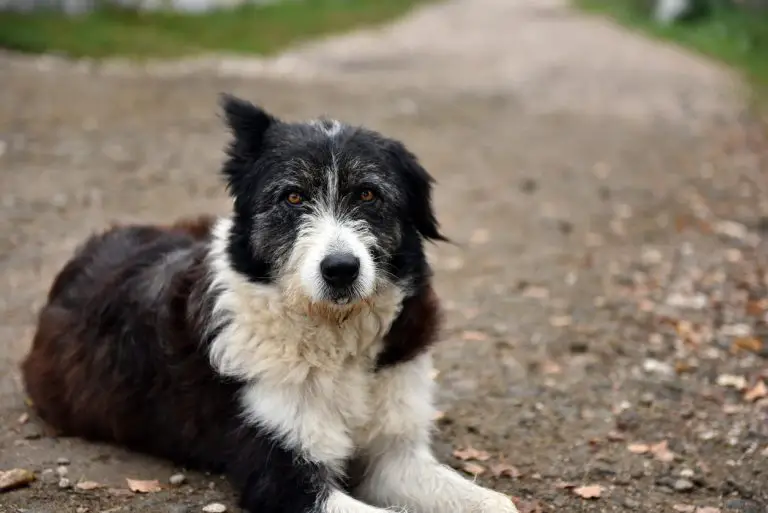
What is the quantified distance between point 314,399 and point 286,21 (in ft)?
80.5

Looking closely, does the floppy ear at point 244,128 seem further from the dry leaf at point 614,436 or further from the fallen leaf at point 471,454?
the dry leaf at point 614,436

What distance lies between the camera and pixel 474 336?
680cm

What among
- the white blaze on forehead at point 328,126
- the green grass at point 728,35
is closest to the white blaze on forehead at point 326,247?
the white blaze on forehead at point 328,126

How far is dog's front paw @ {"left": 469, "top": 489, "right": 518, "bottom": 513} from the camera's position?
4.06 m

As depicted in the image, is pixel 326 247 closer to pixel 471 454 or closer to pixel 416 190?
pixel 416 190

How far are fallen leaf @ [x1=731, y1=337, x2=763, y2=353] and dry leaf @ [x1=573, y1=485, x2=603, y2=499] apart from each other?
8.18ft

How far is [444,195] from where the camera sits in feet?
35.6

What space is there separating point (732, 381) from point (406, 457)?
109 inches

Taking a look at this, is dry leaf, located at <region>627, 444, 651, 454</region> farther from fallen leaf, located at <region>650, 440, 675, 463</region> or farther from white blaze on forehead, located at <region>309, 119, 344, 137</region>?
white blaze on forehead, located at <region>309, 119, 344, 137</region>

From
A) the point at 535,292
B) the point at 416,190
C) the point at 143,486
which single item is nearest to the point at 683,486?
the point at 416,190

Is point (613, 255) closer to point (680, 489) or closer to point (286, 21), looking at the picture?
point (680, 489)

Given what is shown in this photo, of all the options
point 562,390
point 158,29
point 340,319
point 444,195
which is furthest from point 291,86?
point 340,319

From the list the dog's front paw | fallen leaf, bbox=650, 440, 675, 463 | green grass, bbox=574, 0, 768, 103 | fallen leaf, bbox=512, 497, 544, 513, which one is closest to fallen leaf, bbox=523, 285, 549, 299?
fallen leaf, bbox=650, 440, 675, 463

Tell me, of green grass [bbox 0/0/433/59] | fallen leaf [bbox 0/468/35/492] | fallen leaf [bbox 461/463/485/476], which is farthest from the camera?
green grass [bbox 0/0/433/59]
